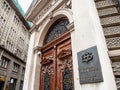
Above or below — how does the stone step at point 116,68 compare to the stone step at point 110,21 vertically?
below

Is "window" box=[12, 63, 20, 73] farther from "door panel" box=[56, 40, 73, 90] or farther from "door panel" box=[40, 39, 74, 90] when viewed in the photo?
"door panel" box=[56, 40, 73, 90]

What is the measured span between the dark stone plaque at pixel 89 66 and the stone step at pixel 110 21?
730mm

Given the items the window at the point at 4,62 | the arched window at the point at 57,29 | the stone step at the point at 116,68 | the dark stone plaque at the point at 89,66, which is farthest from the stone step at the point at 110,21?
the window at the point at 4,62

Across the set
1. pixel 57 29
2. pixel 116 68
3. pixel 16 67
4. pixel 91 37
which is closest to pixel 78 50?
pixel 91 37

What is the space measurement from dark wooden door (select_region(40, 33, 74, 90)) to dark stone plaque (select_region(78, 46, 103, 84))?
1045 mm

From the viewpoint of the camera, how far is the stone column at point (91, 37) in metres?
1.99

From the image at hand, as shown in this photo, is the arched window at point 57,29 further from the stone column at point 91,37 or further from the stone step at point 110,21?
the stone step at point 110,21

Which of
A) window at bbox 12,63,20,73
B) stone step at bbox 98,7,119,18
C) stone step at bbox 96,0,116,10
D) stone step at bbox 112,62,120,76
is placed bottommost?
stone step at bbox 112,62,120,76

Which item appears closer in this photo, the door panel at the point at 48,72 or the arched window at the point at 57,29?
the door panel at the point at 48,72

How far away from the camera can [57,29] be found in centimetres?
488

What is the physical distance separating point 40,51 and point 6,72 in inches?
555

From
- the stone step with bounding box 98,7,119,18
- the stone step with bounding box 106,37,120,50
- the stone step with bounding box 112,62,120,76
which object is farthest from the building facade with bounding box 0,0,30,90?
the stone step with bounding box 112,62,120,76

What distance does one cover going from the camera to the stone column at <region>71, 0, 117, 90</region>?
1994 millimetres

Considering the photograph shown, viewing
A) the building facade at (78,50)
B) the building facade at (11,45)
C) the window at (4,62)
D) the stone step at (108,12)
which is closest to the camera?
the building facade at (78,50)
